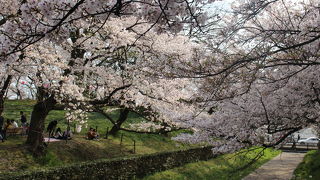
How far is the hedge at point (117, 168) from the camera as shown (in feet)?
25.9

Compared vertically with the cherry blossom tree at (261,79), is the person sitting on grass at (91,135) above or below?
below

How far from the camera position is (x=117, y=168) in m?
10.7

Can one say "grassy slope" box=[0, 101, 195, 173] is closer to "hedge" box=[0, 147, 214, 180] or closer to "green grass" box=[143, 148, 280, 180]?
"hedge" box=[0, 147, 214, 180]

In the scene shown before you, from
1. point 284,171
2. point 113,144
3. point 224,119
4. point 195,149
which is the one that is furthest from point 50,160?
point 284,171

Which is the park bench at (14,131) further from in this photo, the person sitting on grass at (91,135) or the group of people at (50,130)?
the person sitting on grass at (91,135)

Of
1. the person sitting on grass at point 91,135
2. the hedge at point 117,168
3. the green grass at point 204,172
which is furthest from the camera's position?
the person sitting on grass at point 91,135

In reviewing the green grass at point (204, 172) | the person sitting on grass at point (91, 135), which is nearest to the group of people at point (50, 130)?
the person sitting on grass at point (91, 135)

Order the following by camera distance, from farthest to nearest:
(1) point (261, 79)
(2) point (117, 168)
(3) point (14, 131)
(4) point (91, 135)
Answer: (4) point (91, 135) < (3) point (14, 131) < (2) point (117, 168) < (1) point (261, 79)

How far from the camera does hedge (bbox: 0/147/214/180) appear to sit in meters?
7.88

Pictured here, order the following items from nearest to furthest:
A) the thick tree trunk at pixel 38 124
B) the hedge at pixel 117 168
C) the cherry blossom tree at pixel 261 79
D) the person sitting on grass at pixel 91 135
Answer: the cherry blossom tree at pixel 261 79 → the hedge at pixel 117 168 → the thick tree trunk at pixel 38 124 → the person sitting on grass at pixel 91 135

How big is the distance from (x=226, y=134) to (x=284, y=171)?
29.1 ft

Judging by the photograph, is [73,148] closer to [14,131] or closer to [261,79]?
[14,131]

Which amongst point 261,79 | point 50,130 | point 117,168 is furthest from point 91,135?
point 261,79

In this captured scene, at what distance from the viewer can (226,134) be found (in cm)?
848
